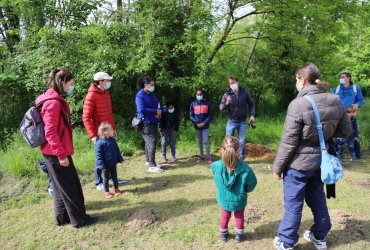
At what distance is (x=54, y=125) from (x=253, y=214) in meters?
2.91

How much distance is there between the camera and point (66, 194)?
4.15 metres

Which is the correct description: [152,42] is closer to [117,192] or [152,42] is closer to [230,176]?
[117,192]

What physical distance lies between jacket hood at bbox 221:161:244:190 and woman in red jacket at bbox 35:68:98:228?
1.96 metres

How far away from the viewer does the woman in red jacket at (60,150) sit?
389 centimetres

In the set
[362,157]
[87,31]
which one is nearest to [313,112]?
[362,157]

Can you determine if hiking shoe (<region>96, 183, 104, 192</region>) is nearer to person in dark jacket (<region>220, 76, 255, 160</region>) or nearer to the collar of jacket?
person in dark jacket (<region>220, 76, 255, 160</region>)

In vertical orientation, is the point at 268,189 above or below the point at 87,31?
below

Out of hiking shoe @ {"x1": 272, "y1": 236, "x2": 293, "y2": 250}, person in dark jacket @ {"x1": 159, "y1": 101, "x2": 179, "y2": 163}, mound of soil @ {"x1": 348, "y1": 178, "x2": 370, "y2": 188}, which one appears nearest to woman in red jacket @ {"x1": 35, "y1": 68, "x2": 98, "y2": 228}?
hiking shoe @ {"x1": 272, "y1": 236, "x2": 293, "y2": 250}

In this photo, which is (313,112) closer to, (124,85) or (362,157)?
Answer: (362,157)

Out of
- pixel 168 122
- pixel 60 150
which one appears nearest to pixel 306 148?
pixel 60 150

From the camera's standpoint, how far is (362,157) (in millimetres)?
7348

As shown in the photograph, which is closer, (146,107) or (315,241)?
(315,241)

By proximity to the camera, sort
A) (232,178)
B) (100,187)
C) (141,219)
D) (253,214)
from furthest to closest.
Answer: (100,187)
(253,214)
(141,219)
(232,178)

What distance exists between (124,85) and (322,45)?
610cm
